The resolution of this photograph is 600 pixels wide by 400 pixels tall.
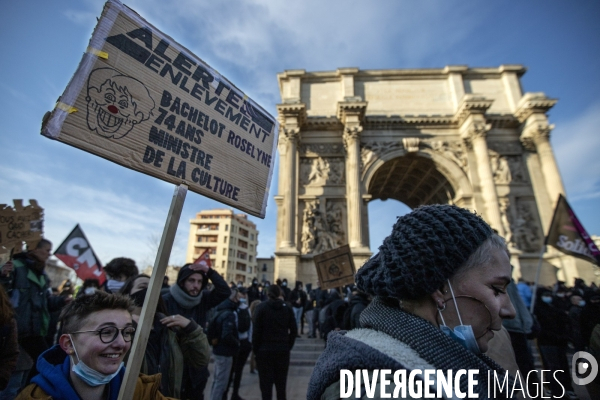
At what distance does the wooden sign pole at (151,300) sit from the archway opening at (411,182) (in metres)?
17.0

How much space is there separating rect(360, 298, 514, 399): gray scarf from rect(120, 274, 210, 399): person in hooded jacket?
1.87 metres

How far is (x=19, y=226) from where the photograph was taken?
17.9ft

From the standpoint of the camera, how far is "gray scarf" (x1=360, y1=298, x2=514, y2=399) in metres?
0.93

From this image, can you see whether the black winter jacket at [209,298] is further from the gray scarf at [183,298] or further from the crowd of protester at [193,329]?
the gray scarf at [183,298]

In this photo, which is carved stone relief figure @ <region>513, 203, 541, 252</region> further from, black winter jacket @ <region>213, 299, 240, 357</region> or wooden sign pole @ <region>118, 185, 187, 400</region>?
wooden sign pole @ <region>118, 185, 187, 400</region>

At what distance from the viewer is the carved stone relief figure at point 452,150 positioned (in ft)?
57.3

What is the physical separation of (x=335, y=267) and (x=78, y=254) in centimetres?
694

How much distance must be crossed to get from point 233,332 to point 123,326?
3.10 m

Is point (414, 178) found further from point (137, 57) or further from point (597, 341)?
point (137, 57)

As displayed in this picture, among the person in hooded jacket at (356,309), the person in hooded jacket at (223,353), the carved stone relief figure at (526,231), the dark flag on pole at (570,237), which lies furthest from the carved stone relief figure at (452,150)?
the person in hooded jacket at (223,353)

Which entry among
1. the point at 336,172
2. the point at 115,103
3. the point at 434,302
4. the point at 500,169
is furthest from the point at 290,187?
the point at 434,302

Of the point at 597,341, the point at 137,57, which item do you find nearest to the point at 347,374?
the point at 137,57

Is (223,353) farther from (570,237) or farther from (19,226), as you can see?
(570,237)

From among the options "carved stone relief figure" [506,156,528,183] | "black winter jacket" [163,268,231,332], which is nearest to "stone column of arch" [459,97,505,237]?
"carved stone relief figure" [506,156,528,183]
